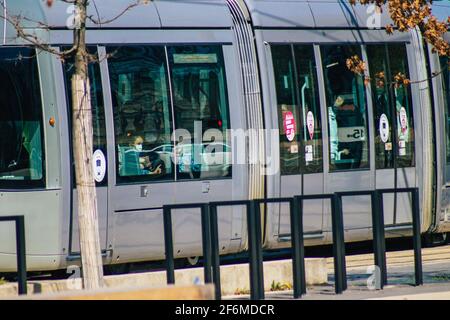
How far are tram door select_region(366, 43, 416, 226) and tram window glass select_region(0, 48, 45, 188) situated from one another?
Answer: 511cm

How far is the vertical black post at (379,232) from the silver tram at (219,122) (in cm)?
66

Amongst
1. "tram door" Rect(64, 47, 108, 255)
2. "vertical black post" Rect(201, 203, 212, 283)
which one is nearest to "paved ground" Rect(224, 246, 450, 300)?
"vertical black post" Rect(201, 203, 212, 283)

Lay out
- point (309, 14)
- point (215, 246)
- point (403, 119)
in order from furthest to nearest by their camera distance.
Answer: point (403, 119)
point (309, 14)
point (215, 246)

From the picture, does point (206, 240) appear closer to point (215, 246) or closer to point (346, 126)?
point (215, 246)

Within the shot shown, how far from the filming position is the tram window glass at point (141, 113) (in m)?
14.5

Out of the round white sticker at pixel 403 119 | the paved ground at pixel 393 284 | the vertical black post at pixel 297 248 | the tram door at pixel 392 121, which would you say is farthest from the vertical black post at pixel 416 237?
the round white sticker at pixel 403 119

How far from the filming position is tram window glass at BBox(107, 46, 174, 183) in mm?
14539

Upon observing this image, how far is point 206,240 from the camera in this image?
12.2 m

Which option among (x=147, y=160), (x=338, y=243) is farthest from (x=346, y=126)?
(x=338, y=243)

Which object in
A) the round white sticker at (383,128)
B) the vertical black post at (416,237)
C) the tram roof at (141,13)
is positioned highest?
the tram roof at (141,13)

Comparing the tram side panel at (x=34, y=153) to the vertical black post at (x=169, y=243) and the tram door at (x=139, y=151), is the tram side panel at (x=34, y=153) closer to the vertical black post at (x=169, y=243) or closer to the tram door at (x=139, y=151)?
the tram door at (x=139, y=151)

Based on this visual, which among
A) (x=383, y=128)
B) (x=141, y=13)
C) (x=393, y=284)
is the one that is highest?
(x=141, y=13)

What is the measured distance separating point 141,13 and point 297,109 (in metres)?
2.66

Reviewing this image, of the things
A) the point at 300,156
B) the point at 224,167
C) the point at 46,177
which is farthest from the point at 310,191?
the point at 46,177
